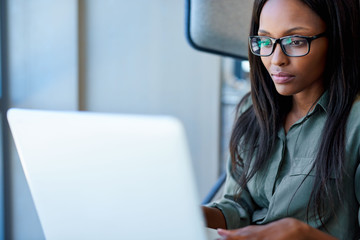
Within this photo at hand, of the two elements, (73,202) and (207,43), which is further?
(207,43)

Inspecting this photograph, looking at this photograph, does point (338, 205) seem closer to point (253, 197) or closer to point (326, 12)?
point (253, 197)

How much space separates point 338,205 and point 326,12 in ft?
1.16

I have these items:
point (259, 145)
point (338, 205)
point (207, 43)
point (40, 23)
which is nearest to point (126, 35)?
point (40, 23)

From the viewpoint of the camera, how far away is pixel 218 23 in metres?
1.01

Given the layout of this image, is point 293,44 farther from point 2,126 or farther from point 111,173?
point 2,126

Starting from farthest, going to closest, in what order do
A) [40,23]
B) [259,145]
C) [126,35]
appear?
[126,35] < [40,23] < [259,145]

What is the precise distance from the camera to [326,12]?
834mm

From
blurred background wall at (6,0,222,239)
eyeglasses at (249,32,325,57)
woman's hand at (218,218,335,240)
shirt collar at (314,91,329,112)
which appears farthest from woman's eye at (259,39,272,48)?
blurred background wall at (6,0,222,239)

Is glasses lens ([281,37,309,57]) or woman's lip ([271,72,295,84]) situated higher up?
glasses lens ([281,37,309,57])

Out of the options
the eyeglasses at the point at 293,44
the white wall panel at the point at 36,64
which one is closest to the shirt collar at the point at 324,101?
the eyeglasses at the point at 293,44

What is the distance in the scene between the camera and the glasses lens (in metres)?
0.83

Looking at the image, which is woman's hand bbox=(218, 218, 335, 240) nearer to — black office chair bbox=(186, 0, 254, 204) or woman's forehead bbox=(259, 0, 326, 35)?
woman's forehead bbox=(259, 0, 326, 35)

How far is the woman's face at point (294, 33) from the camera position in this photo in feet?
2.72

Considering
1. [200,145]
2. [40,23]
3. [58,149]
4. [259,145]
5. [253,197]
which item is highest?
[40,23]
